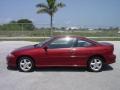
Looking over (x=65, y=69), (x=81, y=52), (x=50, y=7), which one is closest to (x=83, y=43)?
(x=81, y=52)

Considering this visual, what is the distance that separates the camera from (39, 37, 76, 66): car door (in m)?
9.91

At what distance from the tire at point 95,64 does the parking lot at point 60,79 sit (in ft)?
0.72

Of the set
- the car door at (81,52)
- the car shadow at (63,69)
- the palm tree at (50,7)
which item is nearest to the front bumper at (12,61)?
the car shadow at (63,69)

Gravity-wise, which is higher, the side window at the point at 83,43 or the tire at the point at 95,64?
the side window at the point at 83,43

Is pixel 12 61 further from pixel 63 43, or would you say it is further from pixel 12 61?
pixel 63 43

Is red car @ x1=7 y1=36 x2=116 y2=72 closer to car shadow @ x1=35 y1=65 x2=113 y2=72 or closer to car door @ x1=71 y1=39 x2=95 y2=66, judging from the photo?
car door @ x1=71 y1=39 x2=95 y2=66

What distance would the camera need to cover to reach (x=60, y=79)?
28.4ft

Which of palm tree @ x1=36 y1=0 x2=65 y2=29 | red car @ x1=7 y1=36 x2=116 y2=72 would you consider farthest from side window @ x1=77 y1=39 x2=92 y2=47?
palm tree @ x1=36 y1=0 x2=65 y2=29

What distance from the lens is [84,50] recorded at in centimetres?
998

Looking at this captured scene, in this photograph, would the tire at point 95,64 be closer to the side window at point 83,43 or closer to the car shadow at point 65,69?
the car shadow at point 65,69

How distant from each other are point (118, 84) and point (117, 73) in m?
1.78

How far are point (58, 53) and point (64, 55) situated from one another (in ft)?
0.76

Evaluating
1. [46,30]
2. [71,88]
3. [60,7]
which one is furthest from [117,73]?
[60,7]

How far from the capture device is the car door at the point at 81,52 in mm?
9953
